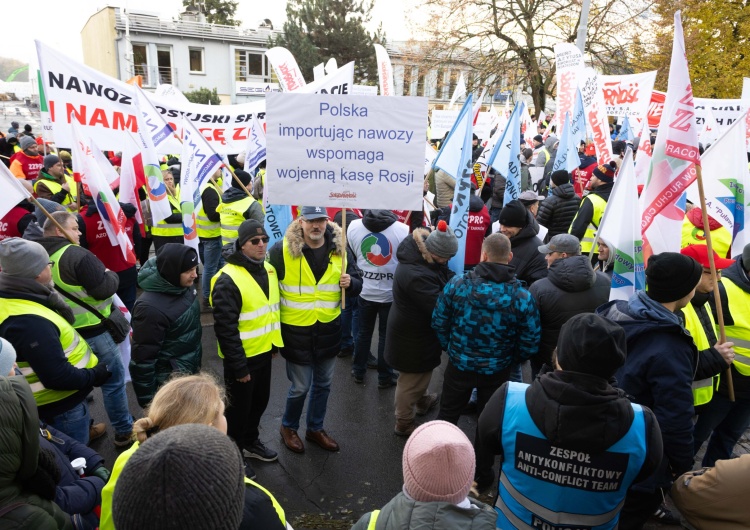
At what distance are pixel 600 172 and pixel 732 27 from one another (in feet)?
52.2

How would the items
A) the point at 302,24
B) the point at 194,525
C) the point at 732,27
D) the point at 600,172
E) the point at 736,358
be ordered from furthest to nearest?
the point at 302,24 → the point at 732,27 → the point at 600,172 → the point at 736,358 → the point at 194,525

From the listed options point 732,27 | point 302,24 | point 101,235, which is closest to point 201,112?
point 101,235

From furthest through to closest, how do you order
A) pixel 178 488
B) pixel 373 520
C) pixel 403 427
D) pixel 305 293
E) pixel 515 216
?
pixel 515 216 < pixel 403 427 < pixel 305 293 < pixel 373 520 < pixel 178 488

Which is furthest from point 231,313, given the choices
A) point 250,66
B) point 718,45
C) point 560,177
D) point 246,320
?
point 250,66

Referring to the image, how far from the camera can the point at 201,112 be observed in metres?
6.85

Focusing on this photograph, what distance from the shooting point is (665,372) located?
2.56 metres

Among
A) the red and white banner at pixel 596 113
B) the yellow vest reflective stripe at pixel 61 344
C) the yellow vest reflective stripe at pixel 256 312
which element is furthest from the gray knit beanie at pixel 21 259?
the red and white banner at pixel 596 113

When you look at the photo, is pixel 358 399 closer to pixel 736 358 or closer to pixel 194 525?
pixel 736 358

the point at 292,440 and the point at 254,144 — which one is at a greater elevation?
the point at 254,144

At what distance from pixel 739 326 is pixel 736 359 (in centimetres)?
24

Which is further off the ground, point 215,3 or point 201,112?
point 215,3

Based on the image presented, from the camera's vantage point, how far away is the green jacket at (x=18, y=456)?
1.69 m

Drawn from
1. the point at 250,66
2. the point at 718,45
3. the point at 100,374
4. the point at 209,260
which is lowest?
the point at 209,260

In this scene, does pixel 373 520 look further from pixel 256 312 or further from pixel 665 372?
pixel 256 312
